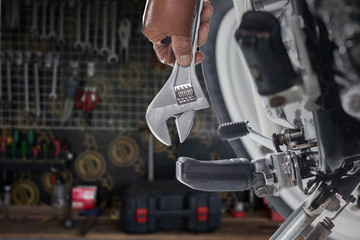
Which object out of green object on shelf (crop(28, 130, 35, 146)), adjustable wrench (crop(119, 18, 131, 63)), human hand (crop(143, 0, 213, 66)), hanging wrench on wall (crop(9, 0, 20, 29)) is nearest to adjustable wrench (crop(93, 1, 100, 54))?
adjustable wrench (crop(119, 18, 131, 63))

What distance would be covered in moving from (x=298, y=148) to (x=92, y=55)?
215 centimetres

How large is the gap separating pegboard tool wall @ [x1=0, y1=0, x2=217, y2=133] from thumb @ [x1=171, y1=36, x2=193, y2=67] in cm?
200

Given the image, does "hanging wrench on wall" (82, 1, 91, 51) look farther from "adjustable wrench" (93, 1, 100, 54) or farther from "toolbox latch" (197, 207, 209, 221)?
"toolbox latch" (197, 207, 209, 221)

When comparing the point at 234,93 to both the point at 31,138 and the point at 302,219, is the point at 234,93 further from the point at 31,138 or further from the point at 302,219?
the point at 31,138

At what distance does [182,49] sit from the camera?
36 cm

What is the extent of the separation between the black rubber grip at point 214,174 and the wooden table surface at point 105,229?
162cm

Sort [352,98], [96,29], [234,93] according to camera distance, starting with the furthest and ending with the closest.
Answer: [96,29] < [234,93] < [352,98]

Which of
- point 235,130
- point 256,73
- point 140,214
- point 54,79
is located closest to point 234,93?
point 235,130

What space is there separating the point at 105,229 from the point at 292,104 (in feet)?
5.98

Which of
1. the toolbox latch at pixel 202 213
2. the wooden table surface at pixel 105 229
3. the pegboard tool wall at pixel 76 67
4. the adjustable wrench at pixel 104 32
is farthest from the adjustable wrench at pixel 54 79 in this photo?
the toolbox latch at pixel 202 213

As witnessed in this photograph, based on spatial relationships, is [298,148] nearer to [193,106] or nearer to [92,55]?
[193,106]

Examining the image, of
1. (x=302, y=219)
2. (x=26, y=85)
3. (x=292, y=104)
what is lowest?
(x=302, y=219)

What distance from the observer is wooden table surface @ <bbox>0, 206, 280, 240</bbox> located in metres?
1.97

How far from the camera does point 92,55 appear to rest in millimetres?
2393
